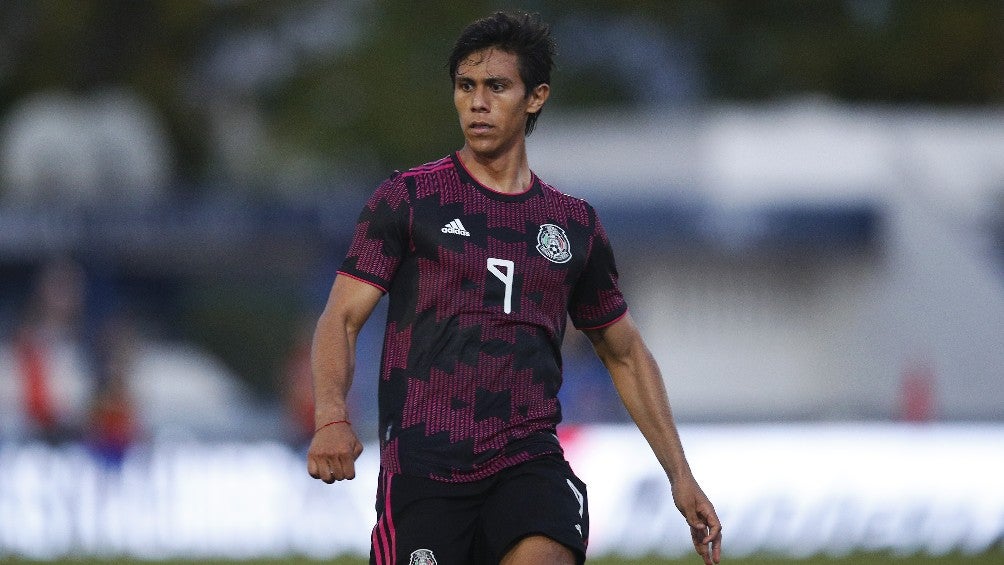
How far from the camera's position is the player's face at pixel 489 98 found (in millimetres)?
5414

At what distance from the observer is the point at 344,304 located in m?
5.20

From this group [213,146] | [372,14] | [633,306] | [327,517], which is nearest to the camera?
[327,517]

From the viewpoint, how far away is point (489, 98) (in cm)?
542

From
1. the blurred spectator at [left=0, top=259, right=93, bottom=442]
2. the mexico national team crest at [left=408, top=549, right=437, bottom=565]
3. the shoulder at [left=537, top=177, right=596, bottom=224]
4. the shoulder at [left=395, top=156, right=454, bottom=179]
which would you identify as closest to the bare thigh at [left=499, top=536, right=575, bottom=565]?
the mexico national team crest at [left=408, top=549, right=437, bottom=565]

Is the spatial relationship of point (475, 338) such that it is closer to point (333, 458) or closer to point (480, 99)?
point (333, 458)

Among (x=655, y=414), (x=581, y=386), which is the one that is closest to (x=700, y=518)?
(x=655, y=414)

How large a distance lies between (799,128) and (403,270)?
61.1ft

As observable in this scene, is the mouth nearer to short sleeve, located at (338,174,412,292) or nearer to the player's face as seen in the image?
the player's face

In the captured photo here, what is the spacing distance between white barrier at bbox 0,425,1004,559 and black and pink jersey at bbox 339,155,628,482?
6473 millimetres

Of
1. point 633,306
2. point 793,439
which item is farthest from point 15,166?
point 793,439

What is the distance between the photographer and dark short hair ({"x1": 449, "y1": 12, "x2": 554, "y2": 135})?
545 centimetres

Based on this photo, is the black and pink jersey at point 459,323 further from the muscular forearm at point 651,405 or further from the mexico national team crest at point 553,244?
the muscular forearm at point 651,405

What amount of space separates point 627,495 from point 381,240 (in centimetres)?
691

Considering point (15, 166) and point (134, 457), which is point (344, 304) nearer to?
point (134, 457)
